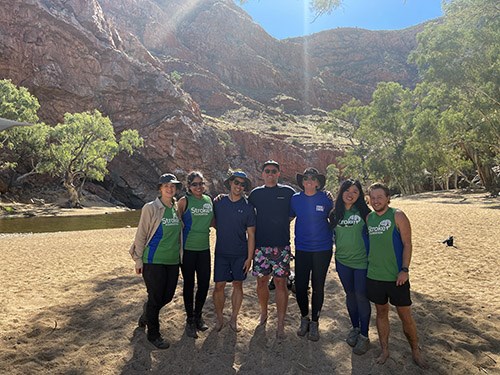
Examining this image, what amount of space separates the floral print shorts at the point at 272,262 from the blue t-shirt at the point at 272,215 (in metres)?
0.09

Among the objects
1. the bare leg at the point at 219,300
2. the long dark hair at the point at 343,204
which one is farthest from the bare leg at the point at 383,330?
the bare leg at the point at 219,300

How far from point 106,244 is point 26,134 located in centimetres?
2549

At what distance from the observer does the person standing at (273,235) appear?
4309mm

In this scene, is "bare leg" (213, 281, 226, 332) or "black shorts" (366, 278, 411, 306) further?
"bare leg" (213, 281, 226, 332)

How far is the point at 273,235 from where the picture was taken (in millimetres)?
4332

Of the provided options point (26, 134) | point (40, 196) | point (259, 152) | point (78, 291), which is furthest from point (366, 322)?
point (259, 152)

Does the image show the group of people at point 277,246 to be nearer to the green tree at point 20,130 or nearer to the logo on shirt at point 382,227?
the logo on shirt at point 382,227

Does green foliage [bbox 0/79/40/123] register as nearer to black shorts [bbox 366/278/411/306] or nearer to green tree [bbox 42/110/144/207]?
green tree [bbox 42/110/144/207]

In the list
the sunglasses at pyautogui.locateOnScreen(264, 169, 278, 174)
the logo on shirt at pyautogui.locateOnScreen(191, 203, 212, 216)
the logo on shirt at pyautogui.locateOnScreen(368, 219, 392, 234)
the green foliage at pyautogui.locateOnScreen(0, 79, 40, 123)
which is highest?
the green foliage at pyautogui.locateOnScreen(0, 79, 40, 123)

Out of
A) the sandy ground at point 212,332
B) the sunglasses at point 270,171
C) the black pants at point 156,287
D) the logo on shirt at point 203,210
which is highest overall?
the sunglasses at point 270,171

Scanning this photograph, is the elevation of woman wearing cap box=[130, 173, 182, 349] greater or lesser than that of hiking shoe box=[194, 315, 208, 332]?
greater

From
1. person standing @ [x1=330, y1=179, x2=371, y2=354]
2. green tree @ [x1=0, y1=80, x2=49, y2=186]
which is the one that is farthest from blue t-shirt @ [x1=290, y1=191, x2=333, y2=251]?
green tree @ [x1=0, y1=80, x2=49, y2=186]

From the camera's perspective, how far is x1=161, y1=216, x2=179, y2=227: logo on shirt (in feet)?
13.3

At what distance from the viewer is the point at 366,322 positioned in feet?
13.2
